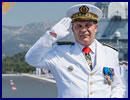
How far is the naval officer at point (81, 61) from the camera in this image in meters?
1.79

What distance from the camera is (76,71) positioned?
6.05 ft

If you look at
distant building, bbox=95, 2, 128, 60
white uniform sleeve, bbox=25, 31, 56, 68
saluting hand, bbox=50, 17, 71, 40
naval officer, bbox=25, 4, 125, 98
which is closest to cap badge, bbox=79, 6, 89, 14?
naval officer, bbox=25, 4, 125, 98

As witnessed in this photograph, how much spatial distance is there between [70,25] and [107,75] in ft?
1.24

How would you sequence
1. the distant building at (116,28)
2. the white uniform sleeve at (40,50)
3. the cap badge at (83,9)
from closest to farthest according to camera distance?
the white uniform sleeve at (40,50) → the cap badge at (83,9) → the distant building at (116,28)

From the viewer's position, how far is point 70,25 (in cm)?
183

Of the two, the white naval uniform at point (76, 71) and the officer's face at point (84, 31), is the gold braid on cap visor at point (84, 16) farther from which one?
the white naval uniform at point (76, 71)

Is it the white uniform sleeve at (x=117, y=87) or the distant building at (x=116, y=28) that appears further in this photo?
the distant building at (x=116, y=28)

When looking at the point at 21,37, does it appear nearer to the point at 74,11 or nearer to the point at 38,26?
the point at 38,26

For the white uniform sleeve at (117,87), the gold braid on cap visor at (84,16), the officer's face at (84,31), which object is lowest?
the white uniform sleeve at (117,87)

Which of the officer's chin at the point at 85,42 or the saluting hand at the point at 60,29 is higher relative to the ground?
the saluting hand at the point at 60,29

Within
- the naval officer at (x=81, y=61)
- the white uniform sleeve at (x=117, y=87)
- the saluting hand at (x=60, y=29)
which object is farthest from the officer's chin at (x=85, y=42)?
the white uniform sleeve at (x=117, y=87)

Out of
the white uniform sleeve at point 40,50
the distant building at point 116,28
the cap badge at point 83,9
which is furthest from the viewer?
the distant building at point 116,28

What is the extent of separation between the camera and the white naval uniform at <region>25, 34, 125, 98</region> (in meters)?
1.81

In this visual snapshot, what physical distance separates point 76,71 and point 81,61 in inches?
2.7
